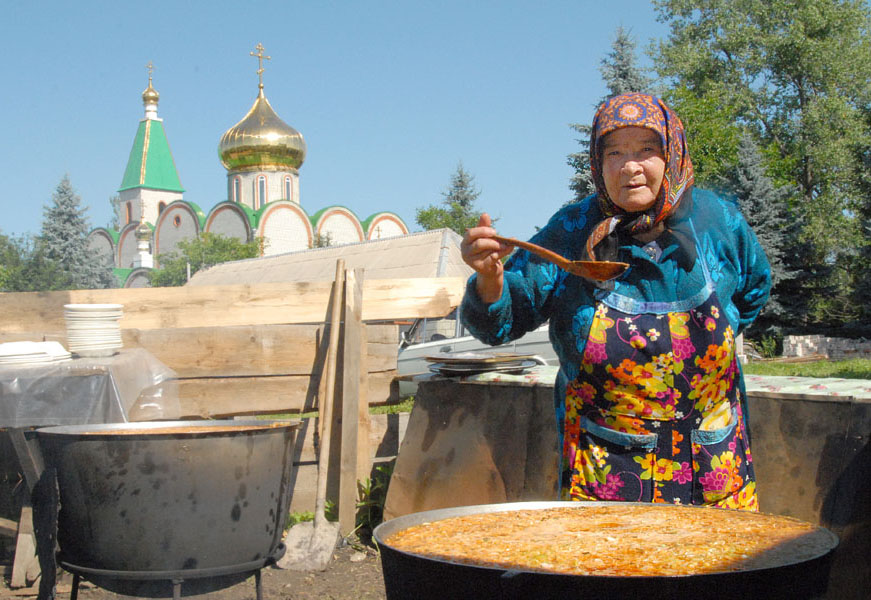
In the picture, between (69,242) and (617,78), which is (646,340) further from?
(69,242)

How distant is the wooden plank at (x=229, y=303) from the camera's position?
5.25 m

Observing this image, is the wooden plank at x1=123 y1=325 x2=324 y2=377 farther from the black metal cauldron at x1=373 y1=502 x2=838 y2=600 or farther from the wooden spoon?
the black metal cauldron at x1=373 y1=502 x2=838 y2=600

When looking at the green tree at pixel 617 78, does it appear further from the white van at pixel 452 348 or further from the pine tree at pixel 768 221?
the white van at pixel 452 348

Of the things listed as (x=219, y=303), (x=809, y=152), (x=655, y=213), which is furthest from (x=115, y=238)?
(x=655, y=213)

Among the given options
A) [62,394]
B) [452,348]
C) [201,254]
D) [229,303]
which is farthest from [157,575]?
[201,254]

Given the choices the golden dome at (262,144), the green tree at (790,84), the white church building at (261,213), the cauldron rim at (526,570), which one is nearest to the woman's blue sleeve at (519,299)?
the cauldron rim at (526,570)

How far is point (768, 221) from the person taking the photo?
77.4 feet

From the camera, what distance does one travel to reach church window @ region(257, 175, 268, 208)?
49.8 meters

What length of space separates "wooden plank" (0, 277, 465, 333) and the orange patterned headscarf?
3342mm

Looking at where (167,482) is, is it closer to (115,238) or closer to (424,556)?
(424,556)

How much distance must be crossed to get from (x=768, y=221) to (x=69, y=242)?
35.4 metres

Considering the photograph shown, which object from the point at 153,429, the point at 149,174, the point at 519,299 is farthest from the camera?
the point at 149,174

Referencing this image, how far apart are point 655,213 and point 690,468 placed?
0.63 metres

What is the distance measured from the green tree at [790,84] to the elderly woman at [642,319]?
29.8 metres
